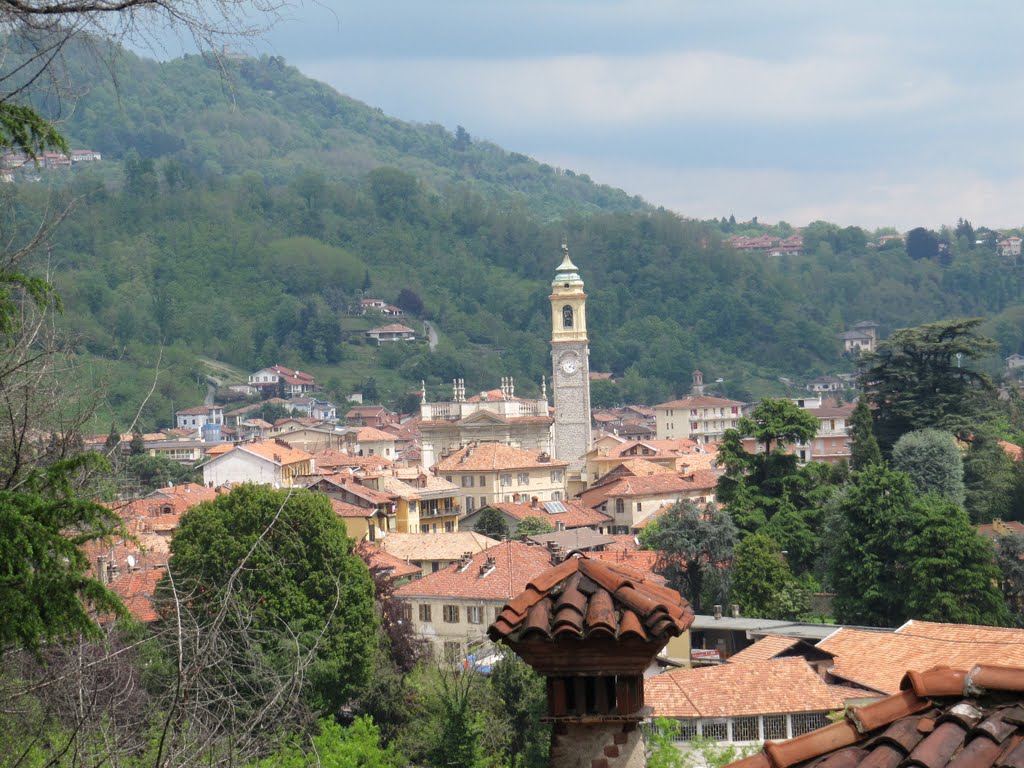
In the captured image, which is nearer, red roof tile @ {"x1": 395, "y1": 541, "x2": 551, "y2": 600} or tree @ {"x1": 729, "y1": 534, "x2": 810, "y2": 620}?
red roof tile @ {"x1": 395, "y1": 541, "x2": 551, "y2": 600}

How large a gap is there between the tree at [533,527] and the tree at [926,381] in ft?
37.9

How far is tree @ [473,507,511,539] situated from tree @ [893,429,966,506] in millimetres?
14343

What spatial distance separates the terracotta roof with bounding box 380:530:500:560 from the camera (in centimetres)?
5075

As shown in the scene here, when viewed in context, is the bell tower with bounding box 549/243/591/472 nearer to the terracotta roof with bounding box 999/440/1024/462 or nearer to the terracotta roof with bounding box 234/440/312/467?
the terracotta roof with bounding box 234/440/312/467

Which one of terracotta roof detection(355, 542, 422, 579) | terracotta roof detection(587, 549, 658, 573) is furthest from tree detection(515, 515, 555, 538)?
terracotta roof detection(587, 549, 658, 573)

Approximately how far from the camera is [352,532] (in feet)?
181

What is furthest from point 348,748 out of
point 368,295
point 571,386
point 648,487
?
point 368,295

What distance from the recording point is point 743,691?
1094 inches

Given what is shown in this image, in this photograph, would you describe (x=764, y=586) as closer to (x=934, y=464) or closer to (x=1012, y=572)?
(x=1012, y=572)

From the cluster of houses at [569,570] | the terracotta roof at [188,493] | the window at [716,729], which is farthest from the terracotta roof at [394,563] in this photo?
the window at [716,729]

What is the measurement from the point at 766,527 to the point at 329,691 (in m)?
19.7

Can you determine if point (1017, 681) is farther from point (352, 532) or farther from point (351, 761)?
point (352, 532)

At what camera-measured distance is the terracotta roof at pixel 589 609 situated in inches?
238

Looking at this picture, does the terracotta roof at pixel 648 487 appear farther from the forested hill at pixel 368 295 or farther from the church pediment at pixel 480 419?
the forested hill at pixel 368 295
